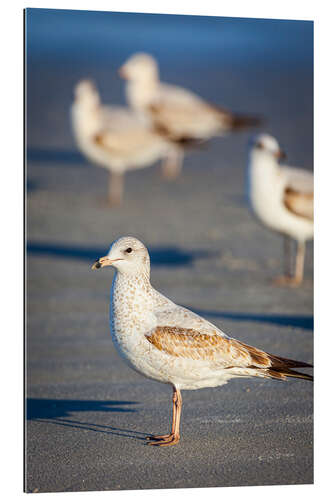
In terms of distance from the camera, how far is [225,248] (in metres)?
6.69

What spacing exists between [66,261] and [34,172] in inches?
67.0

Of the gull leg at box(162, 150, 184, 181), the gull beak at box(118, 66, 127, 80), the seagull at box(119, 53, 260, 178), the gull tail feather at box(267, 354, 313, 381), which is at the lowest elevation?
the gull tail feather at box(267, 354, 313, 381)

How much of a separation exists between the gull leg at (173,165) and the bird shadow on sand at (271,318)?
2.74m

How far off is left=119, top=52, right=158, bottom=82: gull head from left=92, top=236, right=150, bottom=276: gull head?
11.6ft

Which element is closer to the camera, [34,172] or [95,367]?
Answer: [95,367]

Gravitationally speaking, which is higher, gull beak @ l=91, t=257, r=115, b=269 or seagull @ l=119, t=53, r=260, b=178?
seagull @ l=119, t=53, r=260, b=178

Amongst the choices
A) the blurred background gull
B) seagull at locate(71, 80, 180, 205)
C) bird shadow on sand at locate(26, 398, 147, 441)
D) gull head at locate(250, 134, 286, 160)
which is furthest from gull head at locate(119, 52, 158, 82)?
bird shadow on sand at locate(26, 398, 147, 441)

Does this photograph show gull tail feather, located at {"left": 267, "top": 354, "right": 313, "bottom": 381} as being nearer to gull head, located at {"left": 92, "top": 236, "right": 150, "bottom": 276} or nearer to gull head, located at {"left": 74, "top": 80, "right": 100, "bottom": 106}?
gull head, located at {"left": 92, "top": 236, "right": 150, "bottom": 276}

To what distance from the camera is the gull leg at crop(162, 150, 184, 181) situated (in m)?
8.12

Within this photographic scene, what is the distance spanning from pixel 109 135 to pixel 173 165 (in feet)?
4.03

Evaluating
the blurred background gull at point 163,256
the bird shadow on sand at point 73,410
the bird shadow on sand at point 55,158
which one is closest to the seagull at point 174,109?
the blurred background gull at point 163,256

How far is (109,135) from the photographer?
7.09 meters

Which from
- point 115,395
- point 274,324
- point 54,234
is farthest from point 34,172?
point 115,395
